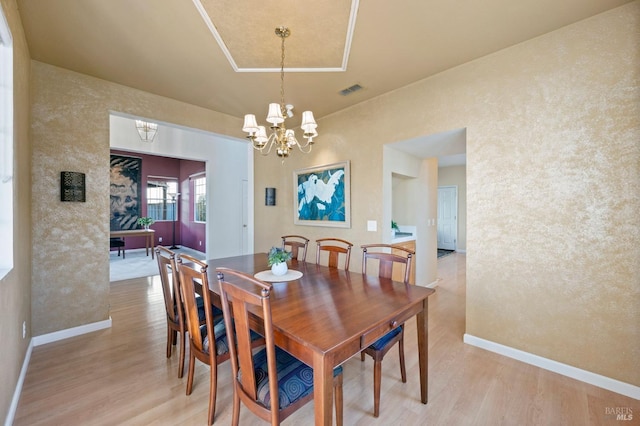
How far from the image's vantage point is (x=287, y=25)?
209cm

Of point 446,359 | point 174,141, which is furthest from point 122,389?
point 174,141

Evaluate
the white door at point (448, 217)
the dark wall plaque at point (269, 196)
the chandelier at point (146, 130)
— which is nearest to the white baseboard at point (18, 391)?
the dark wall plaque at point (269, 196)

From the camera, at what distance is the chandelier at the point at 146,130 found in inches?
196

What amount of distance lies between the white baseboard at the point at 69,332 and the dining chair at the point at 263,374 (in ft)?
8.33

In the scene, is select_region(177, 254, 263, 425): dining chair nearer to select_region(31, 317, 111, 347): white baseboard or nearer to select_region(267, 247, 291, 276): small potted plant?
select_region(267, 247, 291, 276): small potted plant

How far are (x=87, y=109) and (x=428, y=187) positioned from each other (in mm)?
4819

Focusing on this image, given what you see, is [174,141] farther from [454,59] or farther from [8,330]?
[454,59]

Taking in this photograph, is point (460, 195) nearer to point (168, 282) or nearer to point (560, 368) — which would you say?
point (560, 368)

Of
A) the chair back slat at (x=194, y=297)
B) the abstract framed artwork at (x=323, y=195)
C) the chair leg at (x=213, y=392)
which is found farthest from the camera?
the abstract framed artwork at (x=323, y=195)

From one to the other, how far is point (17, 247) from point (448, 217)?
912 cm

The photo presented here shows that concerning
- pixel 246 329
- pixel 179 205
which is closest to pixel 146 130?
pixel 179 205

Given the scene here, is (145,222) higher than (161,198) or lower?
lower

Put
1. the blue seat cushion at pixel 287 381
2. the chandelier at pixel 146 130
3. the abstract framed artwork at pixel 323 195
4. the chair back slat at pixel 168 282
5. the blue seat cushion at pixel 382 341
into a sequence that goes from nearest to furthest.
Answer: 1. the blue seat cushion at pixel 287 381
2. the blue seat cushion at pixel 382 341
3. the chair back slat at pixel 168 282
4. the abstract framed artwork at pixel 323 195
5. the chandelier at pixel 146 130

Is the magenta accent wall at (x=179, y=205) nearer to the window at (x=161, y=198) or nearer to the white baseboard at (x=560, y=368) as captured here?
the window at (x=161, y=198)
